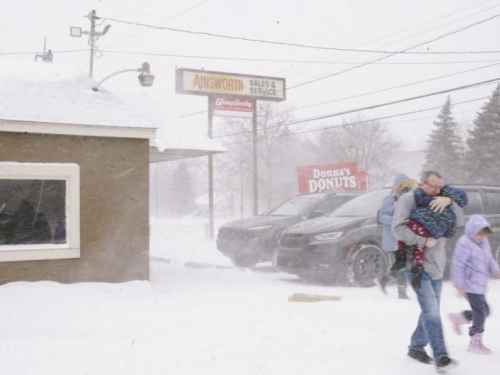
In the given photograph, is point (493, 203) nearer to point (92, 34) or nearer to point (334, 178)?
point (334, 178)

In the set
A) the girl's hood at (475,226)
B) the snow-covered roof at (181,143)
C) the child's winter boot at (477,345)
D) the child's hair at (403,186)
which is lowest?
the child's winter boot at (477,345)

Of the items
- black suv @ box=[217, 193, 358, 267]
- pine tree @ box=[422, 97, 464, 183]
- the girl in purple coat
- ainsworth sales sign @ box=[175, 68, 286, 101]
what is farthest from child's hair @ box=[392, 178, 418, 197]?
pine tree @ box=[422, 97, 464, 183]

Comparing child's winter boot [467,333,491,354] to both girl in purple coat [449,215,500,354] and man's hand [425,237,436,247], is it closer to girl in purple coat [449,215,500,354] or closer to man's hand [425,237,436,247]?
girl in purple coat [449,215,500,354]

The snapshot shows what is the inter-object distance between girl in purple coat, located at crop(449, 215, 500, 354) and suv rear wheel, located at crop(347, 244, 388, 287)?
383 cm

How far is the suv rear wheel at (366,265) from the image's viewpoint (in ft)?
30.6

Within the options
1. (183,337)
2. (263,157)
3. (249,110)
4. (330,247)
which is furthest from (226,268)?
(263,157)

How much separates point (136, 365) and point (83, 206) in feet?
13.6

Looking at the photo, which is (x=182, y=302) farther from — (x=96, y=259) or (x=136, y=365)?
(x=136, y=365)

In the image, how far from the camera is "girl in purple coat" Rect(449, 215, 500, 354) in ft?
17.4

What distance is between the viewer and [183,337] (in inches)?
235

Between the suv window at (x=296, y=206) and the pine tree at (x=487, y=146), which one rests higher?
the pine tree at (x=487, y=146)

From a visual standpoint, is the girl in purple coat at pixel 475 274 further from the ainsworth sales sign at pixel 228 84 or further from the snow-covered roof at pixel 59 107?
the ainsworth sales sign at pixel 228 84

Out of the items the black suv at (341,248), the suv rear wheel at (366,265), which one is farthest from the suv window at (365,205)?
the suv rear wheel at (366,265)

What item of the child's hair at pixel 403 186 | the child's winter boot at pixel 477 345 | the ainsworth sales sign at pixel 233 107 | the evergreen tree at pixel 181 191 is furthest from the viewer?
the evergreen tree at pixel 181 191
